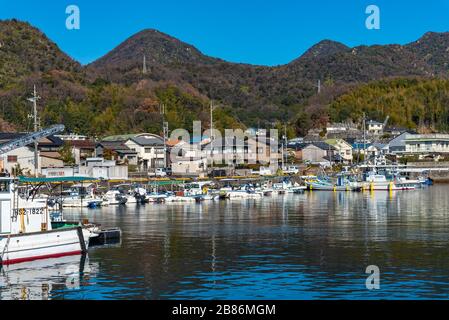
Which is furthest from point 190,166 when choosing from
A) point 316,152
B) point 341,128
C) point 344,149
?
point 341,128

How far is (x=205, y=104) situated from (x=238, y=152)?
110ft

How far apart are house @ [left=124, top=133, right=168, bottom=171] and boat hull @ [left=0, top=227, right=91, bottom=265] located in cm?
5545

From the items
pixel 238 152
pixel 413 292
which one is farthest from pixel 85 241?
pixel 238 152

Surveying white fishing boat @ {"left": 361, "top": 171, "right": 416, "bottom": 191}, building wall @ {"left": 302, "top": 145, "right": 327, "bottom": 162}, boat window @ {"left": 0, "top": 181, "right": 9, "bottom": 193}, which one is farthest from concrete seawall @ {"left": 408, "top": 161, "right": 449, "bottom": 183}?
boat window @ {"left": 0, "top": 181, "right": 9, "bottom": 193}

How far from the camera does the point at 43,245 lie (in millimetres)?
23375

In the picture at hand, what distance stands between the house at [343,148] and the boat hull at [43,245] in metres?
74.8

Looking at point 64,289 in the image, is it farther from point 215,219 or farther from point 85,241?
point 215,219

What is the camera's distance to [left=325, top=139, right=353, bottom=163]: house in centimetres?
9712

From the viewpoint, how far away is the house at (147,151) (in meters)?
80.9

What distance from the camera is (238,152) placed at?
87125mm

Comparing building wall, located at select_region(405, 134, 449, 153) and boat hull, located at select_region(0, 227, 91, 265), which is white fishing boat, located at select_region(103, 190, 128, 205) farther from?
building wall, located at select_region(405, 134, 449, 153)

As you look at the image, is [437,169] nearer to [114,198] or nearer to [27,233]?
[114,198]

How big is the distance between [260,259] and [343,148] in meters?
76.5
